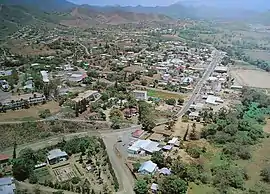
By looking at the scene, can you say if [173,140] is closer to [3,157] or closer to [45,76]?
[3,157]

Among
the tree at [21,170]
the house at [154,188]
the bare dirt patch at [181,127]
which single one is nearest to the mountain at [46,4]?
the bare dirt patch at [181,127]

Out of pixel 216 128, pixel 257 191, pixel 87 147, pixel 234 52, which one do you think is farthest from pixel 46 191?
pixel 234 52

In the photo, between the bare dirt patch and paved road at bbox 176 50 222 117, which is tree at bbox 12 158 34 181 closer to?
the bare dirt patch

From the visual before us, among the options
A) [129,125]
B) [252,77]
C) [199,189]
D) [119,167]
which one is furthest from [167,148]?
[252,77]

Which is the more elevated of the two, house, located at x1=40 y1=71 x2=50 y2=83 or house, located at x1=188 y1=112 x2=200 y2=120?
house, located at x1=188 y1=112 x2=200 y2=120

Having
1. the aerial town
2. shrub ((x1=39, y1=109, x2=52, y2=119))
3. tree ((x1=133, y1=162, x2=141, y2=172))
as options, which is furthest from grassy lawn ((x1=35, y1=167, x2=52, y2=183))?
shrub ((x1=39, y1=109, x2=52, y2=119))

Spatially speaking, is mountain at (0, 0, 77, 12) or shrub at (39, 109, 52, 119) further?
mountain at (0, 0, 77, 12)

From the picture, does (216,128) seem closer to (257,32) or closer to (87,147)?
(87,147)
